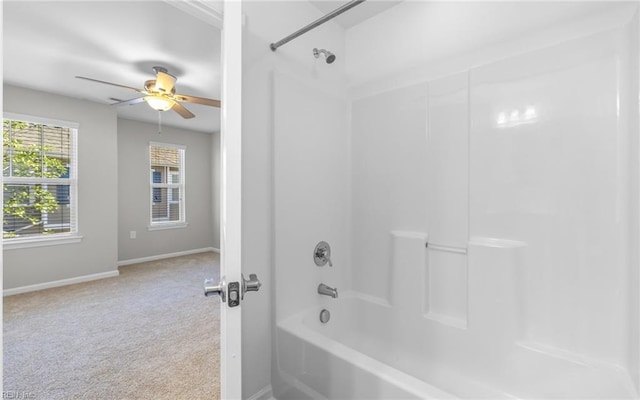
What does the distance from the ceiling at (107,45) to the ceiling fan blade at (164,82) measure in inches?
1.5

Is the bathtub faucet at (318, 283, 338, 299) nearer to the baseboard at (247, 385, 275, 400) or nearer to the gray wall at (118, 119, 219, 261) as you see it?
the baseboard at (247, 385, 275, 400)

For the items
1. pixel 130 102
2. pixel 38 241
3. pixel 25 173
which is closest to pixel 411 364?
pixel 130 102

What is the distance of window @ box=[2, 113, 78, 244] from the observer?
65.5 inches

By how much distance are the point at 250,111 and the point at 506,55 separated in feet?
4.55

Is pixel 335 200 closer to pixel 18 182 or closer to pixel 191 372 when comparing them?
pixel 191 372

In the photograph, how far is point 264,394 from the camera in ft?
5.15

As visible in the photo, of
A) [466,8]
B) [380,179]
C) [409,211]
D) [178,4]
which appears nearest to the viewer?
[178,4]

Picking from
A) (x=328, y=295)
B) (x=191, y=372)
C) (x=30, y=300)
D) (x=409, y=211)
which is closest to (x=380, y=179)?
(x=409, y=211)

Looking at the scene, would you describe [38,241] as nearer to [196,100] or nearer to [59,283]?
[59,283]

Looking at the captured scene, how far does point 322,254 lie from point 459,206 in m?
0.90

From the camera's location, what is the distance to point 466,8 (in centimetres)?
160

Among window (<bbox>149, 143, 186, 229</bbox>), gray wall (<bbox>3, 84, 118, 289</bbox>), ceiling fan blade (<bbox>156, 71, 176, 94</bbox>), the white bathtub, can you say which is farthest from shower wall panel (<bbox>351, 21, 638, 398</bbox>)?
gray wall (<bbox>3, 84, 118, 289</bbox>)

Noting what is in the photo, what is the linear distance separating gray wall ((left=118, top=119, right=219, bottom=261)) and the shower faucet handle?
680 millimetres

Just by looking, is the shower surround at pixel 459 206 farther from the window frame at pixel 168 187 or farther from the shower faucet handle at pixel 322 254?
the window frame at pixel 168 187
